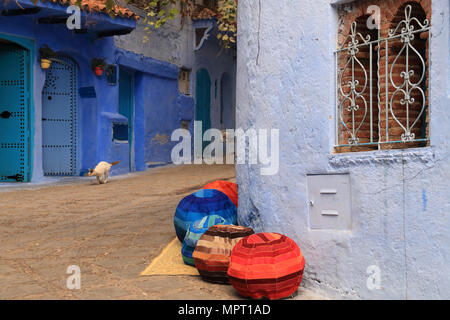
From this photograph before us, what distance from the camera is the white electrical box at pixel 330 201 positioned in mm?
3602

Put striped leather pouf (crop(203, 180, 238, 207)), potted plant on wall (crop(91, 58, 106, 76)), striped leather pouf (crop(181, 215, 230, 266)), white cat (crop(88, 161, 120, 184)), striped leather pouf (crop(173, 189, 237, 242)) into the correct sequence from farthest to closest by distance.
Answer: potted plant on wall (crop(91, 58, 106, 76)) → white cat (crop(88, 161, 120, 184)) → striped leather pouf (crop(203, 180, 238, 207)) → striped leather pouf (crop(173, 189, 237, 242)) → striped leather pouf (crop(181, 215, 230, 266))

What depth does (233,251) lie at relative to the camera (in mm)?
3633

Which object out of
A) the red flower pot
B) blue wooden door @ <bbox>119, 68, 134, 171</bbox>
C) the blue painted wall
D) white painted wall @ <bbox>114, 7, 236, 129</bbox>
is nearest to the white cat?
the blue painted wall

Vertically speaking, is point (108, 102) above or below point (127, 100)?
below

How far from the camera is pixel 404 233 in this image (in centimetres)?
317

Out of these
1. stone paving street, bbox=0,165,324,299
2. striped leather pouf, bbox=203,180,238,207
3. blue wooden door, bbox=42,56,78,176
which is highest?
blue wooden door, bbox=42,56,78,176

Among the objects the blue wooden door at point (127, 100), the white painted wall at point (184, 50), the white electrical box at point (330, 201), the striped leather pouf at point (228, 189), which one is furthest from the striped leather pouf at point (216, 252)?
the blue wooden door at point (127, 100)

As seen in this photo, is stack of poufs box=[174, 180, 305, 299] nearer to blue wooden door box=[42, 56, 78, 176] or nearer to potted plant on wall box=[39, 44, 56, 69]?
potted plant on wall box=[39, 44, 56, 69]

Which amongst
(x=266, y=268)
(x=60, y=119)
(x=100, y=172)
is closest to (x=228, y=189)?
(x=266, y=268)

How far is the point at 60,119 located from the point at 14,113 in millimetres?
1023

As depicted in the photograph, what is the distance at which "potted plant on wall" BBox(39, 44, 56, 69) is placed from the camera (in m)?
9.70

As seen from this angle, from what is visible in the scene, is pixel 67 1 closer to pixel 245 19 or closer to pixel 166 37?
pixel 166 37

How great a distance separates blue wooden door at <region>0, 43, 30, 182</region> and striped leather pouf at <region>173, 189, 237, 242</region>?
19.4 feet

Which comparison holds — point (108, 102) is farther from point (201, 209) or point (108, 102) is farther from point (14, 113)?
point (201, 209)
